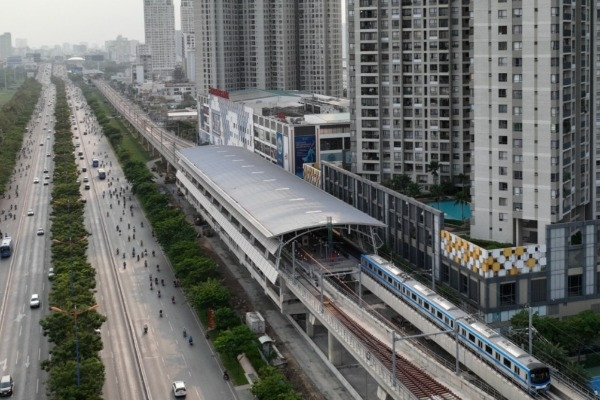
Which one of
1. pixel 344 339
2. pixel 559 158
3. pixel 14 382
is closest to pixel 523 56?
pixel 559 158

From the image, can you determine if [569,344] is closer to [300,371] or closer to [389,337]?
[389,337]

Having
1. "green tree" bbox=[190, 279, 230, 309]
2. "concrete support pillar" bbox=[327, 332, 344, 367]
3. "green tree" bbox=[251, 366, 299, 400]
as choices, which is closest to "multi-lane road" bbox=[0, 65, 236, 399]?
"green tree" bbox=[190, 279, 230, 309]

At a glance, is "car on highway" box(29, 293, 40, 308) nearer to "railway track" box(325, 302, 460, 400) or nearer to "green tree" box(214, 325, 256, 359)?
"green tree" box(214, 325, 256, 359)

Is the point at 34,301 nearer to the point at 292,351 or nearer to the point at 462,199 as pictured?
the point at 292,351

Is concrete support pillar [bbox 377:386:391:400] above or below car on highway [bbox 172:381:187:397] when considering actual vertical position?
above

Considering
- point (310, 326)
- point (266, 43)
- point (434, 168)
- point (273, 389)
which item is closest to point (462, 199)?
point (434, 168)

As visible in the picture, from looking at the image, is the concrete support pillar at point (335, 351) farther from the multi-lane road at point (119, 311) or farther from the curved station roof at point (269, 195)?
the curved station roof at point (269, 195)
